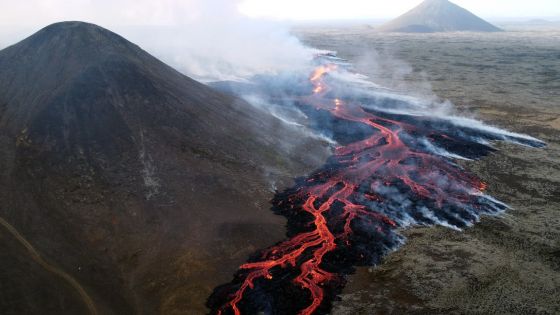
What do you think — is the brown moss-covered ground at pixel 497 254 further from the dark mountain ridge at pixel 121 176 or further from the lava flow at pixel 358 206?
the dark mountain ridge at pixel 121 176

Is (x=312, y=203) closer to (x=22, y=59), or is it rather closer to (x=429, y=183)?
(x=429, y=183)

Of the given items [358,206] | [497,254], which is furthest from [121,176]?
[497,254]

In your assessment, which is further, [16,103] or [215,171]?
[16,103]

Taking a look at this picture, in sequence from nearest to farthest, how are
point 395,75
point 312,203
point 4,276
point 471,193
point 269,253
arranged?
point 4,276 → point 269,253 → point 312,203 → point 471,193 → point 395,75

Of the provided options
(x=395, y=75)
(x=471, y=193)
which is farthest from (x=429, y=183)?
(x=395, y=75)

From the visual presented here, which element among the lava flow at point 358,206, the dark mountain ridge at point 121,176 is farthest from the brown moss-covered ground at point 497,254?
the dark mountain ridge at point 121,176

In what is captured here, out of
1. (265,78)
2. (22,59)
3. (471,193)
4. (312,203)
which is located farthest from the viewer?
(265,78)
